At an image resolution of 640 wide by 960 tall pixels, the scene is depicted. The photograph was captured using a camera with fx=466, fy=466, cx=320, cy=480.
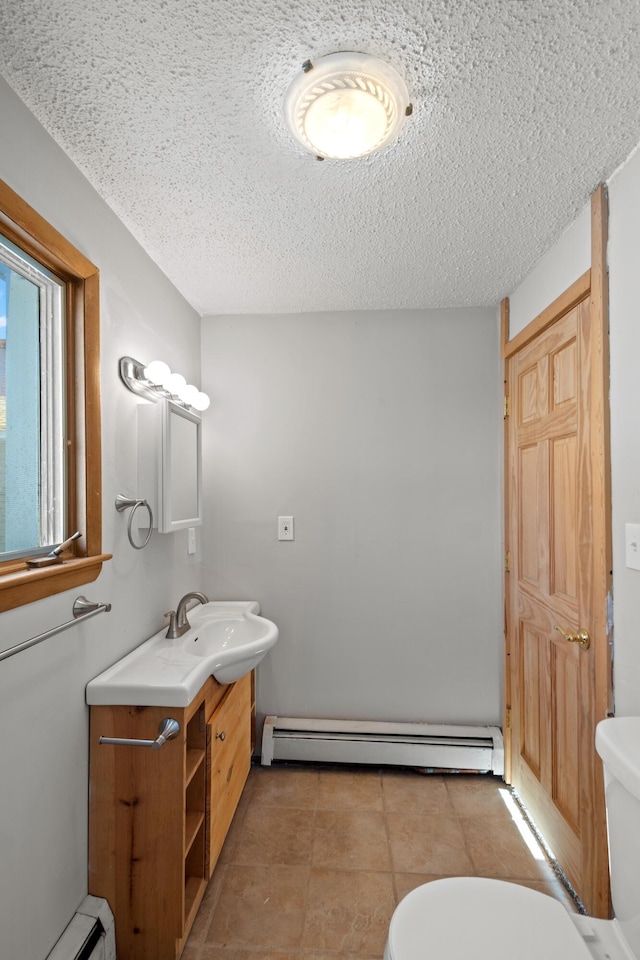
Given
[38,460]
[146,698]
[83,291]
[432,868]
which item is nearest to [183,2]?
[83,291]

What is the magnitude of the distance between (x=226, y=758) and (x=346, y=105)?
2.04 metres

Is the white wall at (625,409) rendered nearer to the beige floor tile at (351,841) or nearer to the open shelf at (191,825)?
the beige floor tile at (351,841)

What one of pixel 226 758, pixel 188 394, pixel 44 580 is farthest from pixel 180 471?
pixel 226 758

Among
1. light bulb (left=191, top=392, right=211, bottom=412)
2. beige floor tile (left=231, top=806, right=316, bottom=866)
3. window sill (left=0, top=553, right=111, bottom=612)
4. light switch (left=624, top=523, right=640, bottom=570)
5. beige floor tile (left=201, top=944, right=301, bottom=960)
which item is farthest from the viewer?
light bulb (left=191, top=392, right=211, bottom=412)

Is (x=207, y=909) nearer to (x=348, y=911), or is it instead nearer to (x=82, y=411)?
(x=348, y=911)

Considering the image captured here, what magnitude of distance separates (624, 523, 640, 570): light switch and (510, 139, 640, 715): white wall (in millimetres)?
18

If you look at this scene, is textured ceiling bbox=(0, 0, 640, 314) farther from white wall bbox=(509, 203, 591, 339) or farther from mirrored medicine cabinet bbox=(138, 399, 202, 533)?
mirrored medicine cabinet bbox=(138, 399, 202, 533)

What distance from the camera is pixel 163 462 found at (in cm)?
175

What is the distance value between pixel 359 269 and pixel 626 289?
3.35ft

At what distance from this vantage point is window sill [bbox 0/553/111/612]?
1.02m

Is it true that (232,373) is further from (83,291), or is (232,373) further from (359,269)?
(83,291)

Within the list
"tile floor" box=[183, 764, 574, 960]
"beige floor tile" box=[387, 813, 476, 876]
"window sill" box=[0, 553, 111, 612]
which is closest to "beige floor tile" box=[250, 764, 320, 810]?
"tile floor" box=[183, 764, 574, 960]

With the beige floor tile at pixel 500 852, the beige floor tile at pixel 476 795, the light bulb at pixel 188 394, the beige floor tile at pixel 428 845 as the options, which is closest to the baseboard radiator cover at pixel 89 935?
the beige floor tile at pixel 428 845

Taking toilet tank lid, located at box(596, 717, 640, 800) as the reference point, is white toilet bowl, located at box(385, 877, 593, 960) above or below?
below
